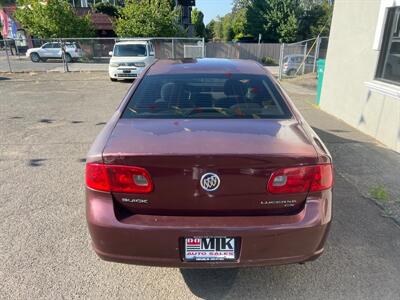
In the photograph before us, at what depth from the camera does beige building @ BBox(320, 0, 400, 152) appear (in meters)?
5.66

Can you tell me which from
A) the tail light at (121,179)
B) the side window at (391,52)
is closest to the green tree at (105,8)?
the side window at (391,52)

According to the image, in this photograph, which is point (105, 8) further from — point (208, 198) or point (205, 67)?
point (208, 198)

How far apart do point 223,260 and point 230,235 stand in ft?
0.69

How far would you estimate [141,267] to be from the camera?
2646 millimetres

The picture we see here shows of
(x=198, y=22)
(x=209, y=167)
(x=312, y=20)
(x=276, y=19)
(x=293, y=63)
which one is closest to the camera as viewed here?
(x=209, y=167)

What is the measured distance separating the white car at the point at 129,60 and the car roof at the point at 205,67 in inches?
436

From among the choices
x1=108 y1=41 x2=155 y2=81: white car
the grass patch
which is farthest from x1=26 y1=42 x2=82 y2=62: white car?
the grass patch

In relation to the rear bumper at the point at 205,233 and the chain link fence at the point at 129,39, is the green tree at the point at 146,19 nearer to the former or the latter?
the chain link fence at the point at 129,39

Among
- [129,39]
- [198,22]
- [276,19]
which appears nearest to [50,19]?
[129,39]

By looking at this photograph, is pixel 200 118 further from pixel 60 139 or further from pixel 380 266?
pixel 60 139

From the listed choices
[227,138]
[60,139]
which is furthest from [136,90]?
[60,139]

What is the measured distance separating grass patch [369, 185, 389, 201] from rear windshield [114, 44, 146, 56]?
12902 millimetres

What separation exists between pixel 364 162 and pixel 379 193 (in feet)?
3.60

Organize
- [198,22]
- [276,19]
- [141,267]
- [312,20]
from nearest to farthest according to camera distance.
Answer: [141,267] → [276,19] → [312,20] → [198,22]
